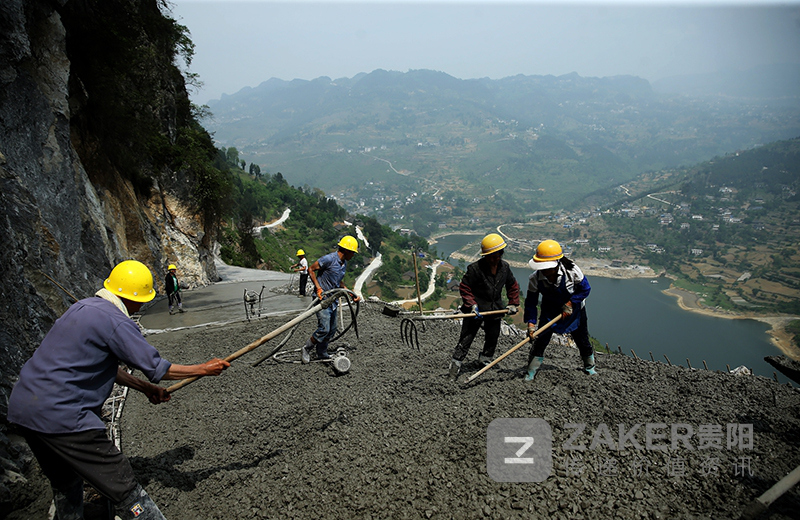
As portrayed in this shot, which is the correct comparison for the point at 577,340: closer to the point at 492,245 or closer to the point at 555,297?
the point at 555,297

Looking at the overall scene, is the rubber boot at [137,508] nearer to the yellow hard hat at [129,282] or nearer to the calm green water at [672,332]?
the yellow hard hat at [129,282]

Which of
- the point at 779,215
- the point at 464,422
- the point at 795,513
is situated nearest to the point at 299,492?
the point at 464,422

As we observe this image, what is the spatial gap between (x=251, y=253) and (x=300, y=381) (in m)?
35.5

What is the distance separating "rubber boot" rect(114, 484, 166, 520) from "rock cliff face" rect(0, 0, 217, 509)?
59.0 inches

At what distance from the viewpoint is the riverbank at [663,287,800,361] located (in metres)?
58.5

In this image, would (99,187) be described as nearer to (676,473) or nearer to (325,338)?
(325,338)

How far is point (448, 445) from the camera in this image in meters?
4.04

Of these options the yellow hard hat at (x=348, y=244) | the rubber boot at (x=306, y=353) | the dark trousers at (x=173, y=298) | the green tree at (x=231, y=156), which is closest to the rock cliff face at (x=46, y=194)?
the dark trousers at (x=173, y=298)

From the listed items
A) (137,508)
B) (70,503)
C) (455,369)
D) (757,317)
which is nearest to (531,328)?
(455,369)

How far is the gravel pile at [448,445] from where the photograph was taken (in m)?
3.32

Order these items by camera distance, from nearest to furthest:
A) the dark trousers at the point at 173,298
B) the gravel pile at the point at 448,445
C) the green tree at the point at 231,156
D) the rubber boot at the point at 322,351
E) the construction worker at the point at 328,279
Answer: the gravel pile at the point at 448,445 → the construction worker at the point at 328,279 → the rubber boot at the point at 322,351 → the dark trousers at the point at 173,298 → the green tree at the point at 231,156

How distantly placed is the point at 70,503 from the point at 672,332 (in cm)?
8048

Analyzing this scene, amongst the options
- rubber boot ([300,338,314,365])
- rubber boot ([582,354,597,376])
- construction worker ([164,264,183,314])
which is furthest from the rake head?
construction worker ([164,264,183,314])

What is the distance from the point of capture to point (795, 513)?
292 cm
